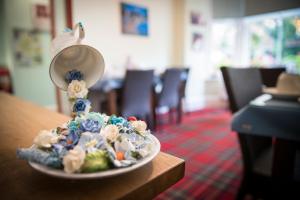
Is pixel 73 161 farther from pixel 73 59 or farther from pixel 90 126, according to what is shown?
pixel 73 59

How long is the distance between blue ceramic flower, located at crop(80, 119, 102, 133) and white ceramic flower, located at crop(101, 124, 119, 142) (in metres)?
0.01

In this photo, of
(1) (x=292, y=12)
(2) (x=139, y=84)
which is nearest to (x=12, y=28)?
(2) (x=139, y=84)

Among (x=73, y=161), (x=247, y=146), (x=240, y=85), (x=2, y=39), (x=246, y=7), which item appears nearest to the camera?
(x=73, y=161)

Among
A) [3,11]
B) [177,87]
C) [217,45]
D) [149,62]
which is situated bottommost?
[177,87]

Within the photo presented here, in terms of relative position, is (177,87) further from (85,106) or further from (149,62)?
(85,106)

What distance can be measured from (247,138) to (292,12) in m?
3.99

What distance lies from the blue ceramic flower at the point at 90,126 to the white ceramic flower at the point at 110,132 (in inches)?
0.6

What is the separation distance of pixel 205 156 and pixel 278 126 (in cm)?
132

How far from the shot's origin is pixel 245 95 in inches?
49.0

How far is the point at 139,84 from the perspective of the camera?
2449 mm

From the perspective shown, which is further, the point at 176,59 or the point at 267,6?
the point at 176,59

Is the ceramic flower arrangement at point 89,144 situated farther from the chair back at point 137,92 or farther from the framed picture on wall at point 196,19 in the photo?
the framed picture on wall at point 196,19

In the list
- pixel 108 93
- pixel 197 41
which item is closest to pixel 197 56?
pixel 197 41

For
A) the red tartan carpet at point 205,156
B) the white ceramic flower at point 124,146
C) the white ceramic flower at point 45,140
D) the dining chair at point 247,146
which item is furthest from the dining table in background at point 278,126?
the white ceramic flower at point 45,140
